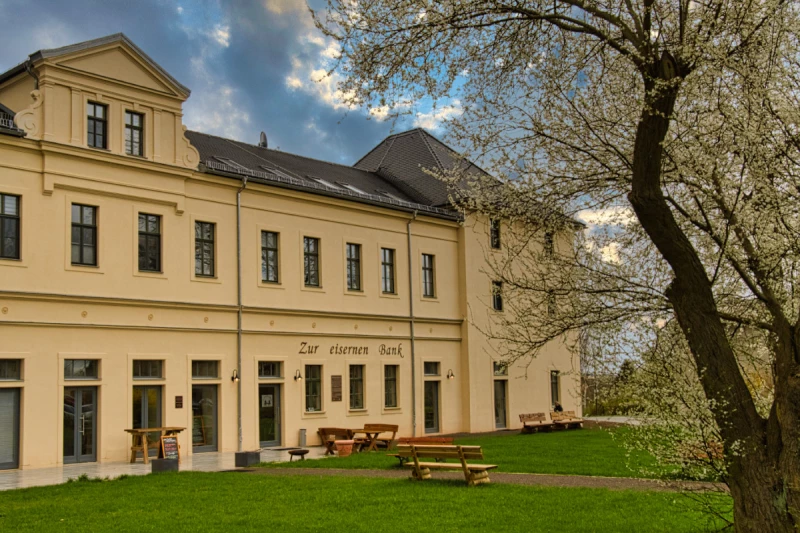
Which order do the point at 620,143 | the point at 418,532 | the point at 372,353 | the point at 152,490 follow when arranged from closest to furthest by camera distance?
the point at 620,143
the point at 418,532
the point at 152,490
the point at 372,353

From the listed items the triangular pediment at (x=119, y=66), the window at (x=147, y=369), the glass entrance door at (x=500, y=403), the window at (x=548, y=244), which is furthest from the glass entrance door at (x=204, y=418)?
the window at (x=548, y=244)

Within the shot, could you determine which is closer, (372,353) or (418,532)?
(418,532)

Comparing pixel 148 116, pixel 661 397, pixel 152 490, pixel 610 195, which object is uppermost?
pixel 148 116

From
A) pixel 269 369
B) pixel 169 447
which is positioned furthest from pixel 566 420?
pixel 169 447

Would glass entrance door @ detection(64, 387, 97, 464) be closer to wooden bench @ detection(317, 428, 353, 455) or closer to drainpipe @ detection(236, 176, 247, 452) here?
drainpipe @ detection(236, 176, 247, 452)

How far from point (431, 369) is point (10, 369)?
54.1 ft

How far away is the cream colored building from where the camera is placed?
22984mm

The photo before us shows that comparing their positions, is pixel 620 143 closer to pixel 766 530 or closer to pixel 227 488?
pixel 766 530

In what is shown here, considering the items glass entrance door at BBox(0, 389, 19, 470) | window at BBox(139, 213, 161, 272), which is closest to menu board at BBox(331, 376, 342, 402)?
window at BBox(139, 213, 161, 272)

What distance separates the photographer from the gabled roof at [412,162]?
36.9m

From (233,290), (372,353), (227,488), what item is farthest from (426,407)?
(227,488)

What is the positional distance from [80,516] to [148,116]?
1480cm

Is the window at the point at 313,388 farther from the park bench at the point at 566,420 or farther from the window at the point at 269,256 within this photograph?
the park bench at the point at 566,420

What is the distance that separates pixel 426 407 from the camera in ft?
112
